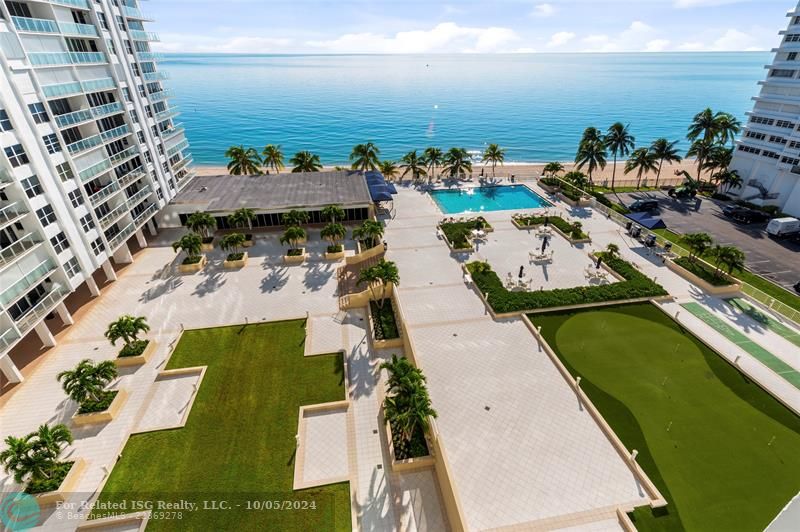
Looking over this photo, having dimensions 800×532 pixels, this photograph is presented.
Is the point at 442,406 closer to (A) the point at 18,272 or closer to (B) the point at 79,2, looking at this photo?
→ (A) the point at 18,272

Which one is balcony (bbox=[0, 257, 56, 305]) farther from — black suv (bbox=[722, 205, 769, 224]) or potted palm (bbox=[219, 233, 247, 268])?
black suv (bbox=[722, 205, 769, 224])

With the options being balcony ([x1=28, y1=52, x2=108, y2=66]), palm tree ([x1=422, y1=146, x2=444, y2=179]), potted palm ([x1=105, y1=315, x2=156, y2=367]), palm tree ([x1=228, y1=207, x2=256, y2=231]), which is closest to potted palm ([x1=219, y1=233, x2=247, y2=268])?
palm tree ([x1=228, y1=207, x2=256, y2=231])

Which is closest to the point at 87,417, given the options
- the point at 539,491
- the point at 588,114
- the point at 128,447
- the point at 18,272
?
the point at 128,447

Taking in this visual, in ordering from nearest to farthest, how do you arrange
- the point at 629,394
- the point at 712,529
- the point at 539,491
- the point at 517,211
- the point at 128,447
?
the point at 712,529 < the point at 539,491 < the point at 128,447 < the point at 629,394 < the point at 517,211

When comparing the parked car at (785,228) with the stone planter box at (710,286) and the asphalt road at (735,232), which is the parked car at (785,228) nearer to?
the asphalt road at (735,232)

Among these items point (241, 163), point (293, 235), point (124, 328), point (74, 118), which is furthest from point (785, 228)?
point (74, 118)

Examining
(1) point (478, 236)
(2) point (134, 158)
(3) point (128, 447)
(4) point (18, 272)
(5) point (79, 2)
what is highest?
(5) point (79, 2)

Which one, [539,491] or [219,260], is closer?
[539,491]

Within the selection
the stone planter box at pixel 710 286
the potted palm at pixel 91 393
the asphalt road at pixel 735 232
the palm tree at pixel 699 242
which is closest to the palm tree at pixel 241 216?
the potted palm at pixel 91 393
